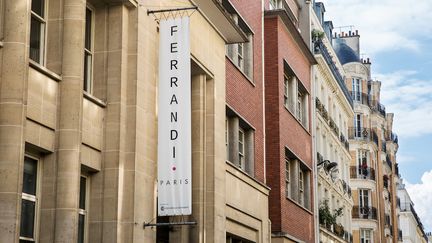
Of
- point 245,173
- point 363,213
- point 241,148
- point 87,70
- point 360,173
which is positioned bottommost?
Answer: point 245,173

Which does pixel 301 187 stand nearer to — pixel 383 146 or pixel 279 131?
pixel 279 131

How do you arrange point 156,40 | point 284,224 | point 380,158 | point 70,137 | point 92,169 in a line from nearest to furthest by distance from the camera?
point 70,137, point 92,169, point 156,40, point 284,224, point 380,158

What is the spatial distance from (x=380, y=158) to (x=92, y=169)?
2565 inches

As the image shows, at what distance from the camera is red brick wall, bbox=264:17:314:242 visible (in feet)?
107

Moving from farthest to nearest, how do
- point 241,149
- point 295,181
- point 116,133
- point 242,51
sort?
point 295,181 < point 242,51 < point 241,149 < point 116,133

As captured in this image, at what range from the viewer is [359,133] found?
237ft

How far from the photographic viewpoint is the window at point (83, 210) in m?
17.6

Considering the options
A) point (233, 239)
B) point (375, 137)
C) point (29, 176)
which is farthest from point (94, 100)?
point (375, 137)

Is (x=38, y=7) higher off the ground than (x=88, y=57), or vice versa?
(x=38, y=7)

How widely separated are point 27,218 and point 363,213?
54.7 metres

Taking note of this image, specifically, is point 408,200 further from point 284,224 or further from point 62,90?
point 62,90

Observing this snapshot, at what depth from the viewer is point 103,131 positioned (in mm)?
18156

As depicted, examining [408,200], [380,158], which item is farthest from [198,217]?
[408,200]

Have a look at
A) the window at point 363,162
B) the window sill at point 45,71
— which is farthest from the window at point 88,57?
the window at point 363,162
